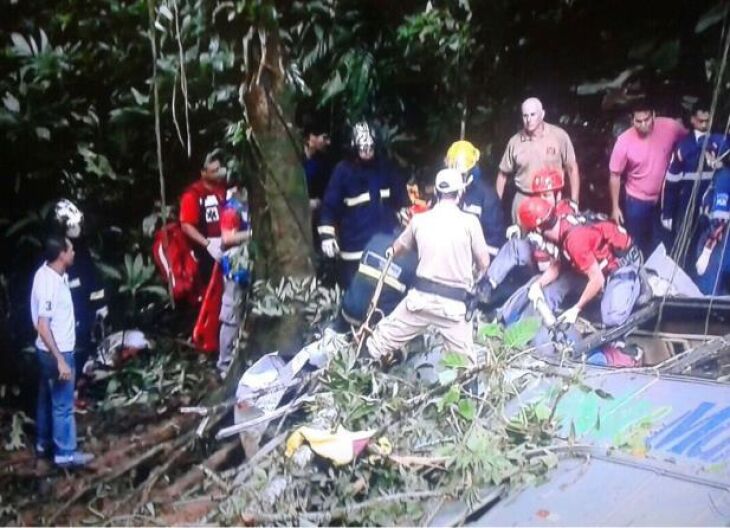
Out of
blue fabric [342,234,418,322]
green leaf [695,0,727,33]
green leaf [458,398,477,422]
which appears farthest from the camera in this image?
blue fabric [342,234,418,322]

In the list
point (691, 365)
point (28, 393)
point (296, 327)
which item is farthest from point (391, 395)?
point (28, 393)

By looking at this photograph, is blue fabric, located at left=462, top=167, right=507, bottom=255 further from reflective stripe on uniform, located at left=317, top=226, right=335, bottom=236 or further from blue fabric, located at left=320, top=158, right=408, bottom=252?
reflective stripe on uniform, located at left=317, top=226, right=335, bottom=236

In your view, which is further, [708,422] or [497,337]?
[497,337]

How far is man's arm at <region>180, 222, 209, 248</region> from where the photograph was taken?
11.8 feet

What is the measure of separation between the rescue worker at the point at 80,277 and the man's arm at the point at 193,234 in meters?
0.35

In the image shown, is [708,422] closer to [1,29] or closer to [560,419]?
[560,419]

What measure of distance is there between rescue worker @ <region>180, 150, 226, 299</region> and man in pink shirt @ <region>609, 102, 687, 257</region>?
139 centimetres

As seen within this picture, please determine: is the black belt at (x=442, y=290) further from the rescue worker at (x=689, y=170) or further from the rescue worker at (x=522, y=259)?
the rescue worker at (x=689, y=170)

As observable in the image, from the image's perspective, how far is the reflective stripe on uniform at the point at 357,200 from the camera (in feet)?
11.7

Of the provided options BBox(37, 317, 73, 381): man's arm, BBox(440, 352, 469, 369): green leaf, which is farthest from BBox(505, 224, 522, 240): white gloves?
BBox(37, 317, 73, 381): man's arm

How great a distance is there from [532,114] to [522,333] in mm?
762

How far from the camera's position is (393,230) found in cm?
356

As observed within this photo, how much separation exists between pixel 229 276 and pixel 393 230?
2.01 feet

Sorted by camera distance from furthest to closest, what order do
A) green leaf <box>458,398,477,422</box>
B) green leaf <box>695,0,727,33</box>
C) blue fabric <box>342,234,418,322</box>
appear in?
blue fabric <box>342,234,418,322</box>, green leaf <box>458,398,477,422</box>, green leaf <box>695,0,727,33</box>
